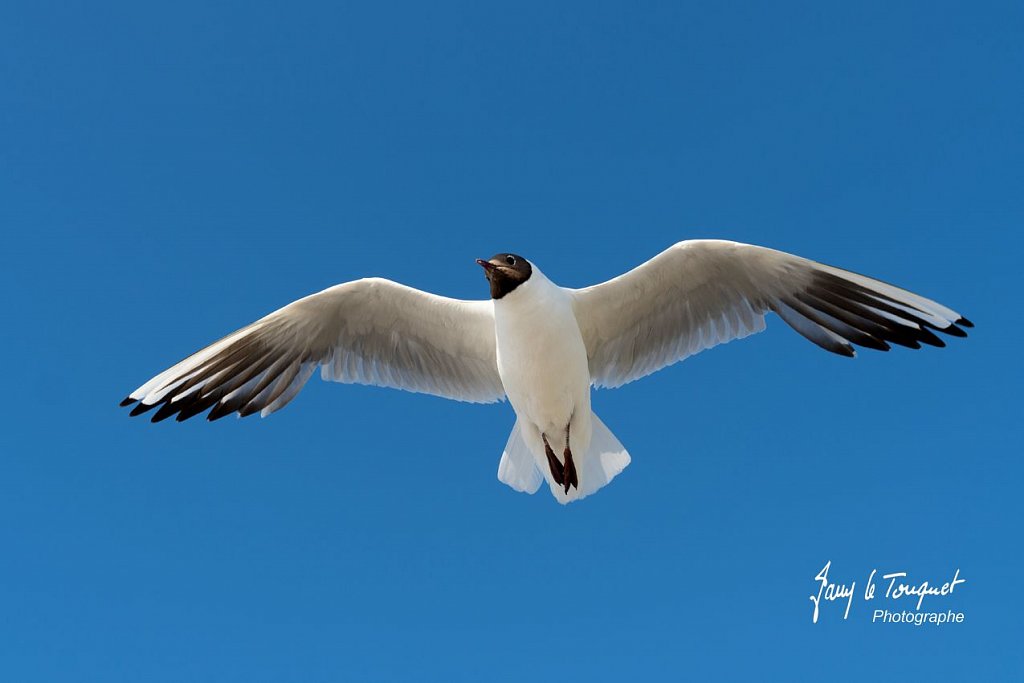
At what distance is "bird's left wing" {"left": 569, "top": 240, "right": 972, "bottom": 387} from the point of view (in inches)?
230

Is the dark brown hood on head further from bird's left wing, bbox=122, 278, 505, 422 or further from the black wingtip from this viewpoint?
the black wingtip

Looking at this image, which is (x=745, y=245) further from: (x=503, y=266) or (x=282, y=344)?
(x=282, y=344)

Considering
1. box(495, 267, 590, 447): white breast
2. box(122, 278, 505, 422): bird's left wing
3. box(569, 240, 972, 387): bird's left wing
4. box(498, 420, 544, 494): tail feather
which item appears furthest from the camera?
box(498, 420, 544, 494): tail feather

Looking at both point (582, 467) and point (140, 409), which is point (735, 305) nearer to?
point (582, 467)

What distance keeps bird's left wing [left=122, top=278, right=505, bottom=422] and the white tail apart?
29.6 inches

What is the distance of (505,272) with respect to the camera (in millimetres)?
5734

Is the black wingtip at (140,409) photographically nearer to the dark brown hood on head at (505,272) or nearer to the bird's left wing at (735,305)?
the dark brown hood on head at (505,272)

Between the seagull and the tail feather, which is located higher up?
the seagull

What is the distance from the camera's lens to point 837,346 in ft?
19.3

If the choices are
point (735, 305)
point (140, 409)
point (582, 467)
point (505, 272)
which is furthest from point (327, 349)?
point (735, 305)

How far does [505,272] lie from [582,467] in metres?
1.60

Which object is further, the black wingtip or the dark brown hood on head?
the black wingtip

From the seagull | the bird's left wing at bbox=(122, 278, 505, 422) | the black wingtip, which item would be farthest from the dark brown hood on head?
the black wingtip

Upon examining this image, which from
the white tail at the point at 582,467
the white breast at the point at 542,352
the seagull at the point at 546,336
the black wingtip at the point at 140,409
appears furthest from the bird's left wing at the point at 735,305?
the black wingtip at the point at 140,409
